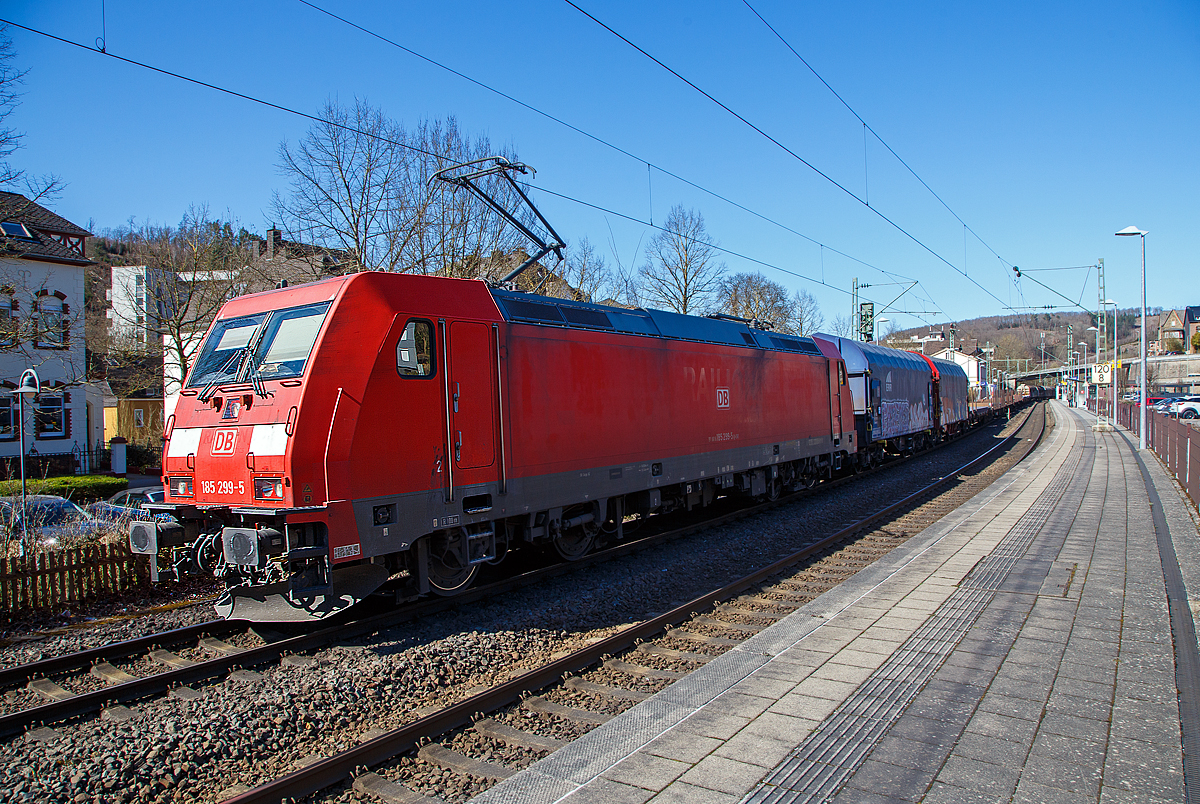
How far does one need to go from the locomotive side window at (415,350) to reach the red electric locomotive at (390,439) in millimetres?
18

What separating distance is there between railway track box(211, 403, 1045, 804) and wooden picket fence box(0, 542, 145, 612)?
600 centimetres

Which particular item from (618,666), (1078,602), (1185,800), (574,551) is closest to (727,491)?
(574,551)

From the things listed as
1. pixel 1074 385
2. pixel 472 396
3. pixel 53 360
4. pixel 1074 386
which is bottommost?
pixel 472 396

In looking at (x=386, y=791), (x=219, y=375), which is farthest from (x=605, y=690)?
(x=219, y=375)

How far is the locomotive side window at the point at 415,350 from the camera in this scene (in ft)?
24.3

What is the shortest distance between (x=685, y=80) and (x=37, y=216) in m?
31.1

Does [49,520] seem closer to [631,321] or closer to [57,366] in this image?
[631,321]

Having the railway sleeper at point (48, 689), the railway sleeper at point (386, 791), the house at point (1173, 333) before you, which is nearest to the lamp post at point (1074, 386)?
the house at point (1173, 333)

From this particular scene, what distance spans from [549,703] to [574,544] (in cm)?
467

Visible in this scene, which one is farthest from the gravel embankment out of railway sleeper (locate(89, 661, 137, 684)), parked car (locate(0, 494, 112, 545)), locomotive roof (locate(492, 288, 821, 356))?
parked car (locate(0, 494, 112, 545))

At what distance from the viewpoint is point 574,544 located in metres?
10.4

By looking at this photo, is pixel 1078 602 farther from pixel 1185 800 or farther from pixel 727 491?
pixel 727 491

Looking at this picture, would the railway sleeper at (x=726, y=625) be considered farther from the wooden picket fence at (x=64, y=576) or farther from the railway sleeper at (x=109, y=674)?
the wooden picket fence at (x=64, y=576)

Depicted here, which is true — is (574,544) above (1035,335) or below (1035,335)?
below
